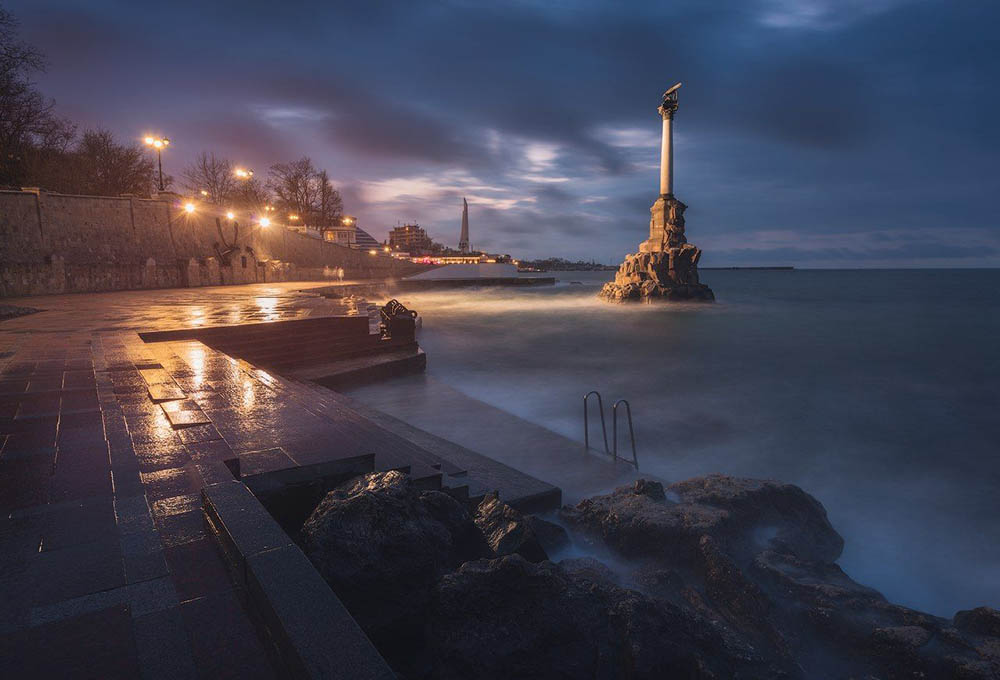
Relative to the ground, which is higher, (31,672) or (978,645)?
(31,672)

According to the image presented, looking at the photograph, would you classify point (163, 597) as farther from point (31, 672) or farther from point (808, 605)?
point (808, 605)

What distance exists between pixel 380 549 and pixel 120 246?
34.8m

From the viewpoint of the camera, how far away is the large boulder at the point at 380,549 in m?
2.90

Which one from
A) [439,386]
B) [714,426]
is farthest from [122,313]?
[714,426]

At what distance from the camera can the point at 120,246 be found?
2967 centimetres

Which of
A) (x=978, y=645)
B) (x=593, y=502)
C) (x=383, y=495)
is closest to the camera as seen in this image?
(x=383, y=495)

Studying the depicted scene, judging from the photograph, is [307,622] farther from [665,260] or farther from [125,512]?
[665,260]

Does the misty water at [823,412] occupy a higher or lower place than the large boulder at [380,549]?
lower

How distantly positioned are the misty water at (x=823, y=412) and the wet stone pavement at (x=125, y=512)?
4934 millimetres

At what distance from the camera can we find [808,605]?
169 inches

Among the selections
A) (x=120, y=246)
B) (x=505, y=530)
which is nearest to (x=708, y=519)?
(x=505, y=530)

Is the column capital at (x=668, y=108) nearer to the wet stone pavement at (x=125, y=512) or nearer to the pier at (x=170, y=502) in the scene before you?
the pier at (x=170, y=502)

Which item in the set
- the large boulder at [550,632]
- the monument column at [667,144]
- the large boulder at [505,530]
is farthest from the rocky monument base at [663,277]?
the large boulder at [550,632]

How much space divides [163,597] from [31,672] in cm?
45
